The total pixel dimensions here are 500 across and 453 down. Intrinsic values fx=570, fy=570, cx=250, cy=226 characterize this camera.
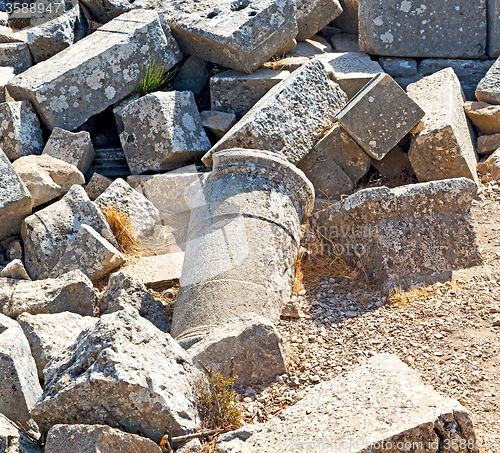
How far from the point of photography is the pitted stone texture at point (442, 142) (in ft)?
19.6

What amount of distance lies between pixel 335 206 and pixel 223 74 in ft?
9.59

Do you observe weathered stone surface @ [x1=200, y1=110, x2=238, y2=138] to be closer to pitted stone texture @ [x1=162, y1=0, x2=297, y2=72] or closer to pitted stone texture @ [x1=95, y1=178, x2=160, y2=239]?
pitted stone texture @ [x1=162, y1=0, x2=297, y2=72]

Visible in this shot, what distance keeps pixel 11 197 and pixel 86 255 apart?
2.97 ft

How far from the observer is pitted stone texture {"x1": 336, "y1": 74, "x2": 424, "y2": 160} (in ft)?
20.1

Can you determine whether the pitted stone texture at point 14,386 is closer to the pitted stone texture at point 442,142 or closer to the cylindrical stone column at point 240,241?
the cylindrical stone column at point 240,241

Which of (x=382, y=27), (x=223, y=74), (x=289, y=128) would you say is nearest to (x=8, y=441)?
(x=289, y=128)

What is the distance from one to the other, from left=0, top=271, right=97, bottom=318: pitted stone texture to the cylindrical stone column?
0.74m

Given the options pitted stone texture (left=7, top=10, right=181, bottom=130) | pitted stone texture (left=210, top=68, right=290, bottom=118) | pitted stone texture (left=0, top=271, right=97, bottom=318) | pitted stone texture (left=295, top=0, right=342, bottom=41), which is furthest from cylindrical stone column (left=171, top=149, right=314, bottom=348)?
pitted stone texture (left=295, top=0, right=342, bottom=41)

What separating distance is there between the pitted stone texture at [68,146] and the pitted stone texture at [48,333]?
2.64 m

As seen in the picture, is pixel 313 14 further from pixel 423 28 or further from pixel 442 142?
pixel 442 142

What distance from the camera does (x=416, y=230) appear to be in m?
4.87

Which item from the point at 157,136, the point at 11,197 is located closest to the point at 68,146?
the point at 157,136

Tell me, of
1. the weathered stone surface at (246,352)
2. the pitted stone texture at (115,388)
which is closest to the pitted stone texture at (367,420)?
the pitted stone texture at (115,388)

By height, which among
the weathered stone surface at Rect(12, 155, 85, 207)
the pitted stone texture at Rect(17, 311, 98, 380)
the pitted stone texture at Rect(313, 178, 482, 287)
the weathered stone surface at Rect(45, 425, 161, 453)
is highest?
the weathered stone surface at Rect(45, 425, 161, 453)
